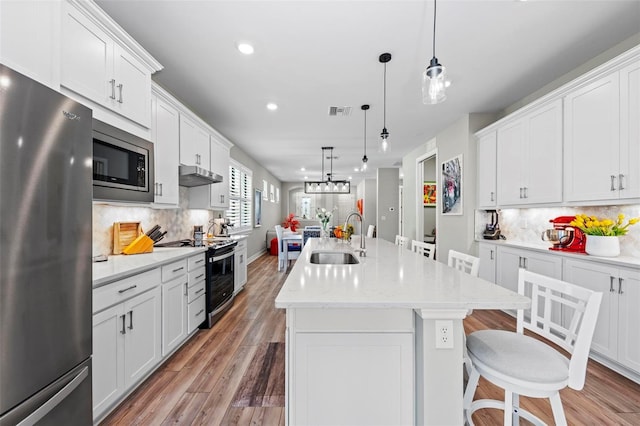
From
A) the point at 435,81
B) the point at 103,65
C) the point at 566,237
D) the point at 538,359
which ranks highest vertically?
the point at 103,65

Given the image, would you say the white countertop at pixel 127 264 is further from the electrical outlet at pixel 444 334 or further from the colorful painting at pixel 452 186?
the colorful painting at pixel 452 186

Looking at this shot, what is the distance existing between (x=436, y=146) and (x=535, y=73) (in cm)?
226

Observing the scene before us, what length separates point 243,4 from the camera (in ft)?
6.17

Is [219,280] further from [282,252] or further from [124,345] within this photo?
[282,252]

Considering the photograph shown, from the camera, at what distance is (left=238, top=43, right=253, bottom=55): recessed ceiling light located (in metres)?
2.33

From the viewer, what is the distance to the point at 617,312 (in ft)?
6.79

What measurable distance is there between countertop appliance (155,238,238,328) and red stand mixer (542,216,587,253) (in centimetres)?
361

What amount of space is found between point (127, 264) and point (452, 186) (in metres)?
4.55

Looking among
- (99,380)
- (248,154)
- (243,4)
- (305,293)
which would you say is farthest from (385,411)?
(248,154)

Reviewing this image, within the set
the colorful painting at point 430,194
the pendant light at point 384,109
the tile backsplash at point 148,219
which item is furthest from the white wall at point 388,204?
the tile backsplash at point 148,219

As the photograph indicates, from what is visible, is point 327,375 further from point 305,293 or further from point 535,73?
point 535,73

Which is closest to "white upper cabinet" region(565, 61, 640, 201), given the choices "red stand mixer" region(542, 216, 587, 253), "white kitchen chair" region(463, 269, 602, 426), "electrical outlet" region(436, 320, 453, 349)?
"red stand mixer" region(542, 216, 587, 253)

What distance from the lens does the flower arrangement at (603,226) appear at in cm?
224

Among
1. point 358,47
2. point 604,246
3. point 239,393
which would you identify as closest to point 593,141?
point 604,246
